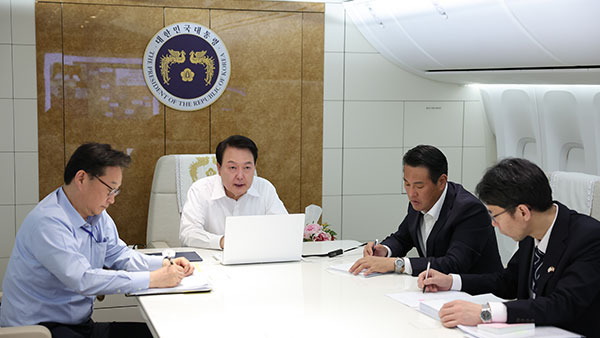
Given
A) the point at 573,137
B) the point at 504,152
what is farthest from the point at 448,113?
the point at 573,137

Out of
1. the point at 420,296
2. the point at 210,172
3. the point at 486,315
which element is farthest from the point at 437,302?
the point at 210,172

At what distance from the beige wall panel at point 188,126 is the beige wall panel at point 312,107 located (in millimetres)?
831

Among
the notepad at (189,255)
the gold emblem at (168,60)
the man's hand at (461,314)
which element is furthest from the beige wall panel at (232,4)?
the man's hand at (461,314)

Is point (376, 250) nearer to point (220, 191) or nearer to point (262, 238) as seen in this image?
point (262, 238)

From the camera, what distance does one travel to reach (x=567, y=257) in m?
2.62

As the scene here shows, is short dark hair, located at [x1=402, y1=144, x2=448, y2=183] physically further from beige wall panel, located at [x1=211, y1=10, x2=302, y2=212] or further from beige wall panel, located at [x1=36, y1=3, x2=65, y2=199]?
beige wall panel, located at [x1=36, y1=3, x2=65, y2=199]

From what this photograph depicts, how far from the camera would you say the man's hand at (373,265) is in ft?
11.4

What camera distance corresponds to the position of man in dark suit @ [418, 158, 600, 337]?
2.56 meters

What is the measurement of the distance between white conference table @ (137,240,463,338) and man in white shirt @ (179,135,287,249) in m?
0.65

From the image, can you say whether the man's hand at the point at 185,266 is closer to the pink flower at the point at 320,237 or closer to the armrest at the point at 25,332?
the armrest at the point at 25,332

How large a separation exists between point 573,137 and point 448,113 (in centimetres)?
131

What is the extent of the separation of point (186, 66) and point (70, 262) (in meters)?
2.97

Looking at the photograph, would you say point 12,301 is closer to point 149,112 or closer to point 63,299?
point 63,299

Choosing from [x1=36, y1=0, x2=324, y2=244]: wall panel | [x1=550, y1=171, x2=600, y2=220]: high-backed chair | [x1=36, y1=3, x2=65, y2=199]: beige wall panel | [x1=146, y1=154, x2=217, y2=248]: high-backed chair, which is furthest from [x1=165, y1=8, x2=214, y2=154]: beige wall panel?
[x1=550, y1=171, x2=600, y2=220]: high-backed chair
